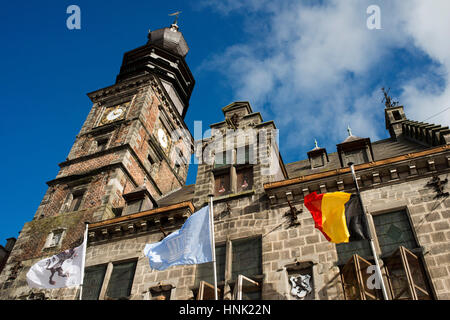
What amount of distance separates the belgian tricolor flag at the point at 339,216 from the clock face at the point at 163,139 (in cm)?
1956

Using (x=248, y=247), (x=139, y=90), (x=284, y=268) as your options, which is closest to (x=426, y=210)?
(x=284, y=268)

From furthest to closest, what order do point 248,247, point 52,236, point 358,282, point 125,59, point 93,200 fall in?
point 125,59 < point 93,200 < point 52,236 < point 248,247 < point 358,282

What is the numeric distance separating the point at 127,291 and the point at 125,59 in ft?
94.0

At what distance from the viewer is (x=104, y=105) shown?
1237 inches

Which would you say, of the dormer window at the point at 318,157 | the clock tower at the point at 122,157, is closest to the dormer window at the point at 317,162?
the dormer window at the point at 318,157

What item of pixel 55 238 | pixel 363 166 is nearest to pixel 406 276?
pixel 363 166

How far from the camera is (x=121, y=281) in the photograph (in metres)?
14.9

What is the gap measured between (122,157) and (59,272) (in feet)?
35.3

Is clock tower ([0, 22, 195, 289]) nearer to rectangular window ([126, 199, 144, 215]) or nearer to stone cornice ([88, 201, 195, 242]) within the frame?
rectangular window ([126, 199, 144, 215])

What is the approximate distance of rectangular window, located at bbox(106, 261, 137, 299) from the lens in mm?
14422

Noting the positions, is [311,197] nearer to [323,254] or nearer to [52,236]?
[323,254]

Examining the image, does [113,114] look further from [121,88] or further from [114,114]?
[121,88]

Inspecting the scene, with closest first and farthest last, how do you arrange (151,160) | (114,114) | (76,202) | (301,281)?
(301,281) → (76,202) → (151,160) → (114,114)

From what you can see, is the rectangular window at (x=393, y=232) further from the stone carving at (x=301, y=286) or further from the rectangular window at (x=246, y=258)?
the rectangular window at (x=246, y=258)
